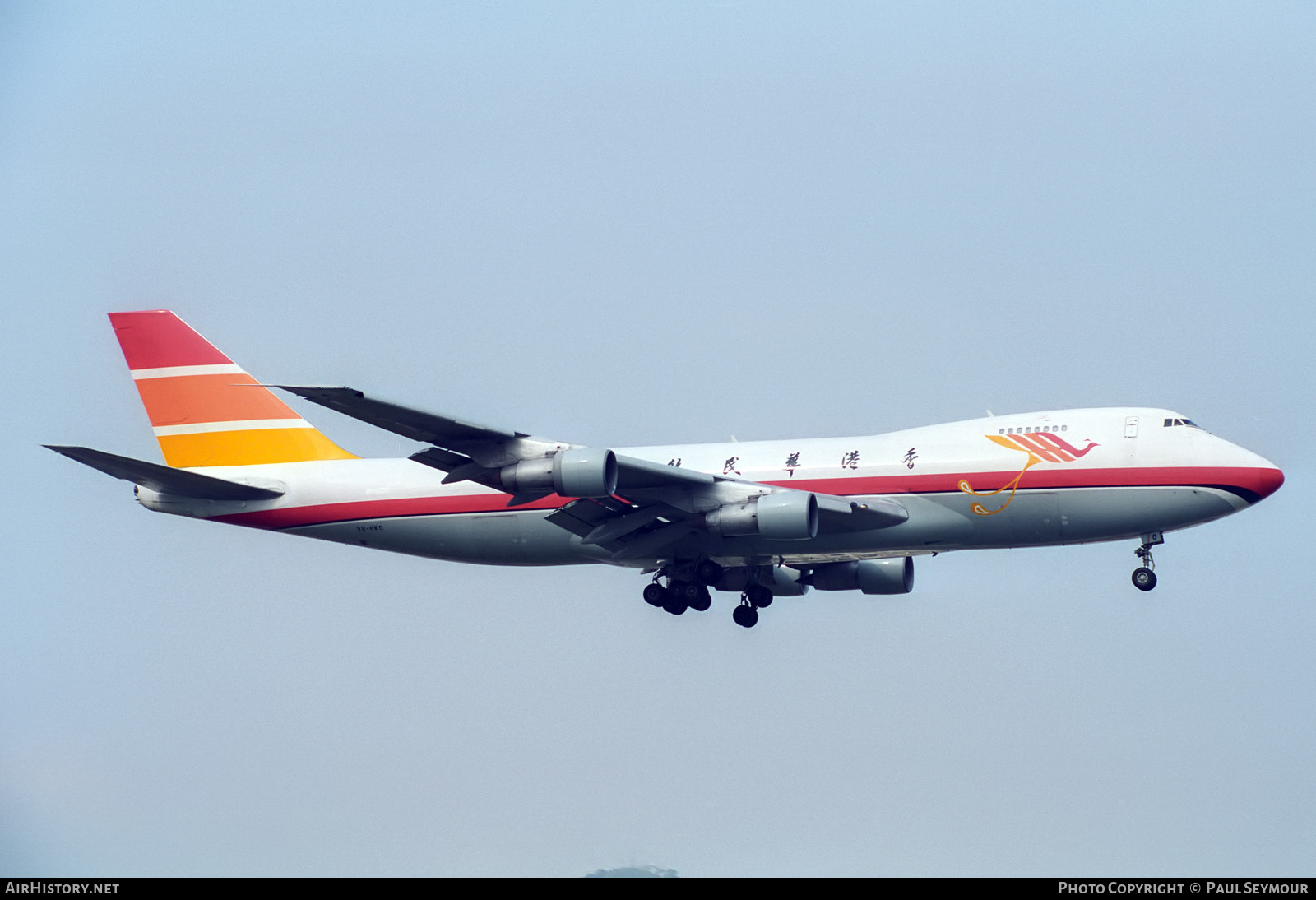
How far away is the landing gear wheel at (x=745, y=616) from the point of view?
1932 inches

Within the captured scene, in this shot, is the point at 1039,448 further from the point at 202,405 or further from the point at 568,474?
the point at 202,405

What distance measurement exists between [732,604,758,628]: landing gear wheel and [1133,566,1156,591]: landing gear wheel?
1142 centimetres

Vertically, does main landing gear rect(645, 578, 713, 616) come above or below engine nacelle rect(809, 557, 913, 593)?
below

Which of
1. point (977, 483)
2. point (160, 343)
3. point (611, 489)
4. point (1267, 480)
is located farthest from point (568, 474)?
point (1267, 480)

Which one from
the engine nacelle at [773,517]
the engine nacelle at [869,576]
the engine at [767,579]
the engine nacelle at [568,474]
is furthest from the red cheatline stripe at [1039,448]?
the engine nacelle at [568,474]

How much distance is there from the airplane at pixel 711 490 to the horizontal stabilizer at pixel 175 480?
0.07 metres

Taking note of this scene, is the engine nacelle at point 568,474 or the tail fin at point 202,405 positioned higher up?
the tail fin at point 202,405

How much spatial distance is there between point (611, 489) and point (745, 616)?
983 cm

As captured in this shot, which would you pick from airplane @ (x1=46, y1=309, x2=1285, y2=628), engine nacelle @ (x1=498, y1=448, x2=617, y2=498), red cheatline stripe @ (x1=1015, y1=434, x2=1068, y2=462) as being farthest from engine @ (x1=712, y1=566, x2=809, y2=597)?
red cheatline stripe @ (x1=1015, y1=434, x2=1068, y2=462)

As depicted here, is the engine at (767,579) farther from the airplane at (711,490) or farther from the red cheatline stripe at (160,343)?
the red cheatline stripe at (160,343)

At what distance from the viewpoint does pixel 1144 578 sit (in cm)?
4338

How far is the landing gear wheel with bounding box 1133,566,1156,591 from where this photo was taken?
4328cm

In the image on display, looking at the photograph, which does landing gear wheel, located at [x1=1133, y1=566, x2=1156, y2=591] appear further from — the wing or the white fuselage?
the wing
